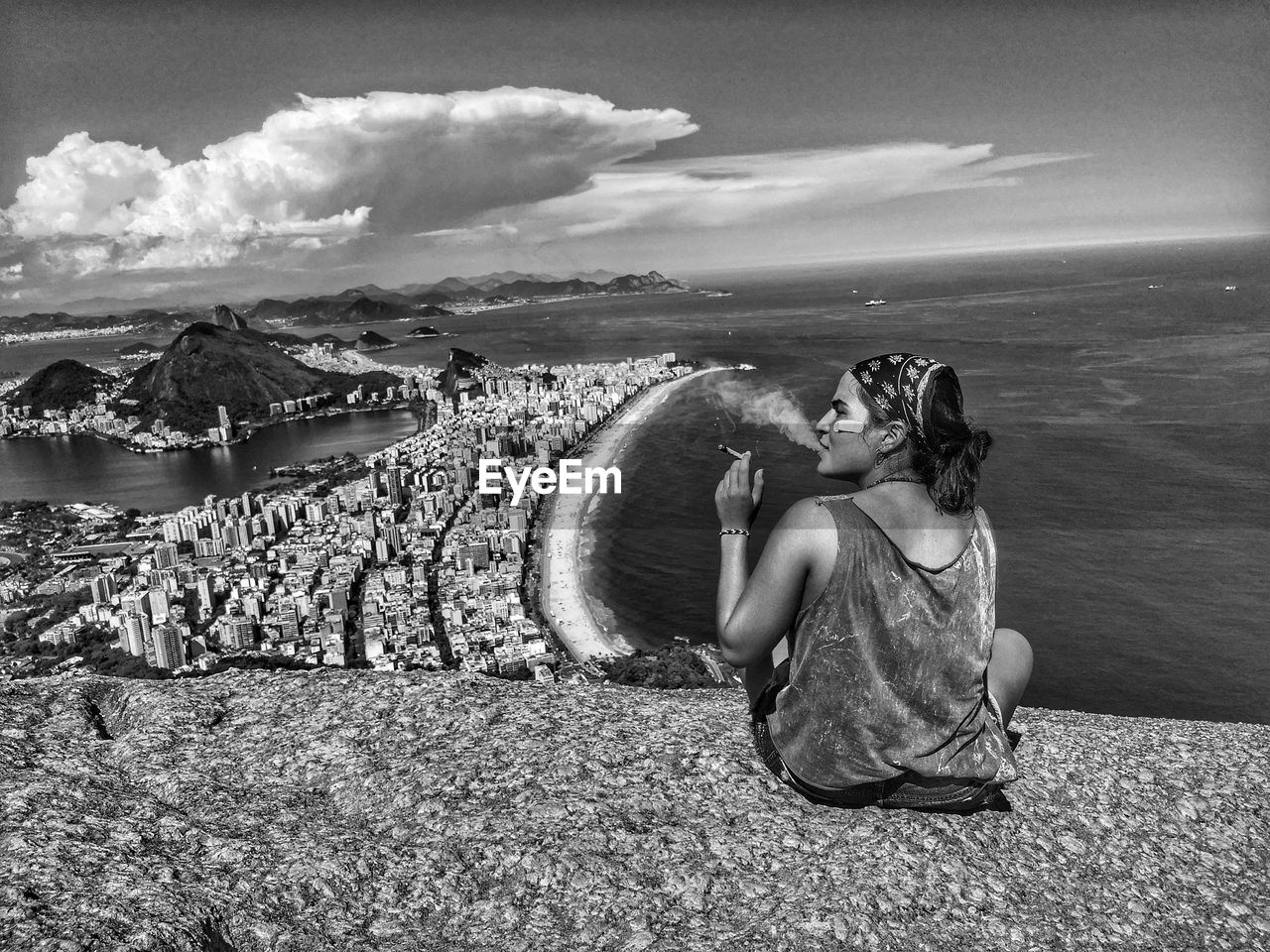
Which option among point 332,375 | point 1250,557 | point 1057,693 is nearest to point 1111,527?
point 1250,557

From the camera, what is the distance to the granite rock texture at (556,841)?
1.31 metres

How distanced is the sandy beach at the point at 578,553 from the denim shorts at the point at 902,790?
23.4 ft

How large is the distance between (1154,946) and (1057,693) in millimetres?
7589

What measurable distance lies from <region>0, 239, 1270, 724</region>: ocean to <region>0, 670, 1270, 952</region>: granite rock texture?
3.81 metres

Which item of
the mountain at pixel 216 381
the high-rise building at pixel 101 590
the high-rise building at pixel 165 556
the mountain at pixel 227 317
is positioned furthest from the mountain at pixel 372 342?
the high-rise building at pixel 101 590

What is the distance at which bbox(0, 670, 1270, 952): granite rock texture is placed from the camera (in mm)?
1313

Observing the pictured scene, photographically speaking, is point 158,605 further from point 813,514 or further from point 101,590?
point 813,514

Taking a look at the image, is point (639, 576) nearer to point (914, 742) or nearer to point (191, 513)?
point (191, 513)

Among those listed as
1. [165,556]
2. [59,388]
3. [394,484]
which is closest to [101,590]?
[165,556]

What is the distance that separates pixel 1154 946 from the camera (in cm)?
135

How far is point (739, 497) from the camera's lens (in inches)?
43.6

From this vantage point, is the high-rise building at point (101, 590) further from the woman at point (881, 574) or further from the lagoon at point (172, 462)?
the woman at point (881, 574)

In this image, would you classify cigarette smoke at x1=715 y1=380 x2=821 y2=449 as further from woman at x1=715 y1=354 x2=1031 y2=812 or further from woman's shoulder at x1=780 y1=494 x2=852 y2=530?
woman's shoulder at x1=780 y1=494 x2=852 y2=530


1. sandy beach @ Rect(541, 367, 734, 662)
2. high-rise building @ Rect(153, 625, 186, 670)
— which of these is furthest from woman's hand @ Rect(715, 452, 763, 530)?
high-rise building @ Rect(153, 625, 186, 670)
